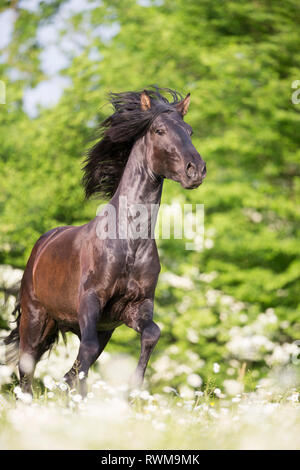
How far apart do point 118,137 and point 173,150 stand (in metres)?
0.69

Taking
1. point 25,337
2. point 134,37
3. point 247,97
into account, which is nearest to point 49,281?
point 25,337

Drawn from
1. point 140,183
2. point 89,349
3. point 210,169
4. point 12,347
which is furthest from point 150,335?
point 210,169

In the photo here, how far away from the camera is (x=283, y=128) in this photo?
16.4 m

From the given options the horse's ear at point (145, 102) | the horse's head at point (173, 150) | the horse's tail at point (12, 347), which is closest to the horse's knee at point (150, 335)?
the horse's head at point (173, 150)

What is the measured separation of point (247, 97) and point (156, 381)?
24.9ft

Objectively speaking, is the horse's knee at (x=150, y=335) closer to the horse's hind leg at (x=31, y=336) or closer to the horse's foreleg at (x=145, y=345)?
the horse's foreleg at (x=145, y=345)

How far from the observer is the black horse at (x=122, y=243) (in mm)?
4395

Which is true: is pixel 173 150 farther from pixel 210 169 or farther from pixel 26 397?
pixel 210 169

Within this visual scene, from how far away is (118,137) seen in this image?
4879mm

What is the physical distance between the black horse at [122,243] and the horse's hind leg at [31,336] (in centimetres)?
29

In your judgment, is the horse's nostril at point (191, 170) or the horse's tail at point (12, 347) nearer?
the horse's nostril at point (191, 170)

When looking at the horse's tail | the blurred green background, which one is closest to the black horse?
the horse's tail
